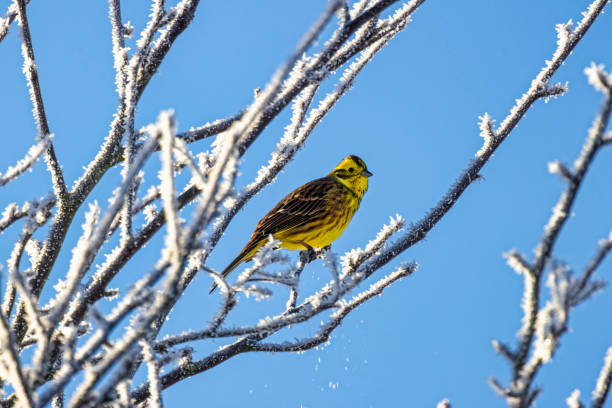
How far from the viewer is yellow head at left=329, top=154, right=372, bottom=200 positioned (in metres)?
7.67

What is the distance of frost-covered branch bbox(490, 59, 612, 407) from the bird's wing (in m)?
4.77

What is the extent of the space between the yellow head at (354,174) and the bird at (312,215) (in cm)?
1

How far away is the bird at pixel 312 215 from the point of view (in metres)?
6.74

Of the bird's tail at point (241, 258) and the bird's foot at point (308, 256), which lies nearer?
the bird's foot at point (308, 256)

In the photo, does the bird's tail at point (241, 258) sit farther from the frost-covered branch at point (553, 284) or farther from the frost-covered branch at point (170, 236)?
the frost-covered branch at point (553, 284)

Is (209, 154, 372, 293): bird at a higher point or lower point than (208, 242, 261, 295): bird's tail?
higher

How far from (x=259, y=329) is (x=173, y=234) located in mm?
995

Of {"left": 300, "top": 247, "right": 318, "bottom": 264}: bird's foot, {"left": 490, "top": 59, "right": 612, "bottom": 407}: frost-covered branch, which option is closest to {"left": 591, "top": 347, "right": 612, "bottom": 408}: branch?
{"left": 490, "top": 59, "right": 612, "bottom": 407}: frost-covered branch

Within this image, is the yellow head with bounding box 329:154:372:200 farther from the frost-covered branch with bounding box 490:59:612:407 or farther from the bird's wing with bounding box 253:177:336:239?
the frost-covered branch with bounding box 490:59:612:407

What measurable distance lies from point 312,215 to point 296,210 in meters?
0.18

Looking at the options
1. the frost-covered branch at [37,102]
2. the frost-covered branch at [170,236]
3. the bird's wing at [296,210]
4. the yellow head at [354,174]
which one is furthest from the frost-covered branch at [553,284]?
the yellow head at [354,174]

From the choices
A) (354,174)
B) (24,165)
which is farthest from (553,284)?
(354,174)

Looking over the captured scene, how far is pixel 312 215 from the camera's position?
6902 mm

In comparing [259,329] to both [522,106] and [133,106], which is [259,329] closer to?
[133,106]
